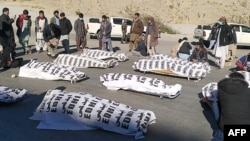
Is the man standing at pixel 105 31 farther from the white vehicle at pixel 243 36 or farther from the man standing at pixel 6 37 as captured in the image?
the white vehicle at pixel 243 36

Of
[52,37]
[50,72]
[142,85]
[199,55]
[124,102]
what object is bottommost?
[124,102]

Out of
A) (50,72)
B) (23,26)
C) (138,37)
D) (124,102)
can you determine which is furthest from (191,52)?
(23,26)

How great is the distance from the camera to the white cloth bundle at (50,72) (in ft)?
36.8

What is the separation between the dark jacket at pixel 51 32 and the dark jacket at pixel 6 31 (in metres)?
2.53

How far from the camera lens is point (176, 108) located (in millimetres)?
9273

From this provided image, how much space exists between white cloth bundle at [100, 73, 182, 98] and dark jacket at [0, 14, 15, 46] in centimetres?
401

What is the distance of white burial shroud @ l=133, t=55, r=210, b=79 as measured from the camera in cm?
1205

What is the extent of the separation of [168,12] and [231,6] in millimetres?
7615

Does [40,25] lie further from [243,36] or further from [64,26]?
[243,36]

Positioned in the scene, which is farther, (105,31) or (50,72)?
(105,31)

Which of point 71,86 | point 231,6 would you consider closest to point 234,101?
point 71,86

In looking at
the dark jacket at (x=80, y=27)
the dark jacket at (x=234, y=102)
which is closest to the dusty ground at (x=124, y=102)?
the dark jacket at (x=234, y=102)

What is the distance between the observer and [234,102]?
495cm

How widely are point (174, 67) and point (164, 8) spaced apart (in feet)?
116
